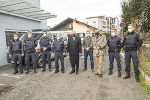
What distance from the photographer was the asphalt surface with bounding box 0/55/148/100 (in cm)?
408

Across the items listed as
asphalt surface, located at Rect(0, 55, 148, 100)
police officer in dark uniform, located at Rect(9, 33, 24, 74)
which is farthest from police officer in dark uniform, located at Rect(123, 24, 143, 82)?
police officer in dark uniform, located at Rect(9, 33, 24, 74)

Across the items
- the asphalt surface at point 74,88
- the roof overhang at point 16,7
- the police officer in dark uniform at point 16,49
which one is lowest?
the asphalt surface at point 74,88

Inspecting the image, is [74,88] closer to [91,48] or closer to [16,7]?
[91,48]

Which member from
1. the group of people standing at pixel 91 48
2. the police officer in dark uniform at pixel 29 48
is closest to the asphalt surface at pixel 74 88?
the group of people standing at pixel 91 48

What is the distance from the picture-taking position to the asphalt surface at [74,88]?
161 inches

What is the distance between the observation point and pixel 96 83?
517cm

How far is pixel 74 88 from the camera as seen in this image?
4.71 metres

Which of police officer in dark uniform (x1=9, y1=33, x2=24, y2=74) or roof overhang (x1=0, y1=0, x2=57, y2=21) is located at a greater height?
roof overhang (x1=0, y1=0, x2=57, y2=21)

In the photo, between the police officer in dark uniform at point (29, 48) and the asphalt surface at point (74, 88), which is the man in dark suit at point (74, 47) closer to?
the asphalt surface at point (74, 88)

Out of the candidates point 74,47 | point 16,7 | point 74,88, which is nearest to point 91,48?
point 74,47

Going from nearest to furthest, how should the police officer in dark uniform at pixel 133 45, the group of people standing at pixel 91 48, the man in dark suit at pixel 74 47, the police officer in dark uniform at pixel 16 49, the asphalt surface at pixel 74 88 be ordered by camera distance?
1. the asphalt surface at pixel 74 88
2. the police officer in dark uniform at pixel 133 45
3. the group of people standing at pixel 91 48
4. the man in dark suit at pixel 74 47
5. the police officer in dark uniform at pixel 16 49

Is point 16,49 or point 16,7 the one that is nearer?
point 16,49

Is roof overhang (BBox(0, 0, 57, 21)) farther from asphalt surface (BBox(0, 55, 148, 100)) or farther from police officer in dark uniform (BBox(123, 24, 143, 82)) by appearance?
police officer in dark uniform (BBox(123, 24, 143, 82))

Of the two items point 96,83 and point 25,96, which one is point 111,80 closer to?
→ point 96,83
